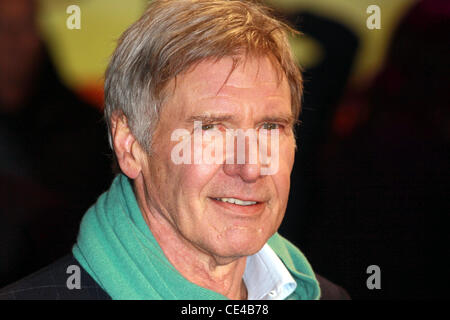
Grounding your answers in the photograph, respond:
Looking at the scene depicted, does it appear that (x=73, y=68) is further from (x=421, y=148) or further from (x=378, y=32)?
(x=421, y=148)

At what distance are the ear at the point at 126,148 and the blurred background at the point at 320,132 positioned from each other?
31.3 inches

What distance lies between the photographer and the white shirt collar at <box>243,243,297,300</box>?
1479mm

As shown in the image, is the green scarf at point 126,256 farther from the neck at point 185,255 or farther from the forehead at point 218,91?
the forehead at point 218,91

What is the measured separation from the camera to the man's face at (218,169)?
4.11ft

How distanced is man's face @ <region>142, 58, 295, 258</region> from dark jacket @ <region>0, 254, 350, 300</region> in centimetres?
22

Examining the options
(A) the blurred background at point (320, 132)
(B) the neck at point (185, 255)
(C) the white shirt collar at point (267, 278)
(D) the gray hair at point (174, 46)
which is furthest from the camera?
(A) the blurred background at point (320, 132)

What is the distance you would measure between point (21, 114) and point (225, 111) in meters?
1.24

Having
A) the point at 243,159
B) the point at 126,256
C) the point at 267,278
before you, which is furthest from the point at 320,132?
the point at 126,256

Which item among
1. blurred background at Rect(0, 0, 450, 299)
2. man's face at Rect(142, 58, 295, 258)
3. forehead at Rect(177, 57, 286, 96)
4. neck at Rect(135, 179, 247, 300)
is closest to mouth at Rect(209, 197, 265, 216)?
man's face at Rect(142, 58, 295, 258)

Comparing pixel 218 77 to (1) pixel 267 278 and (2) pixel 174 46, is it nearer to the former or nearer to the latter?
(2) pixel 174 46

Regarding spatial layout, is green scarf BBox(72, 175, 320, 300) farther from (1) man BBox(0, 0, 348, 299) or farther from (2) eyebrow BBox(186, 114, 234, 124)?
(2) eyebrow BBox(186, 114, 234, 124)

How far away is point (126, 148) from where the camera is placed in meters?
1.34

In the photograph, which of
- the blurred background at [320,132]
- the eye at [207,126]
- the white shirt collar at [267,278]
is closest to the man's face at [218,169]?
the eye at [207,126]

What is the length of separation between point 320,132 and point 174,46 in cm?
123
